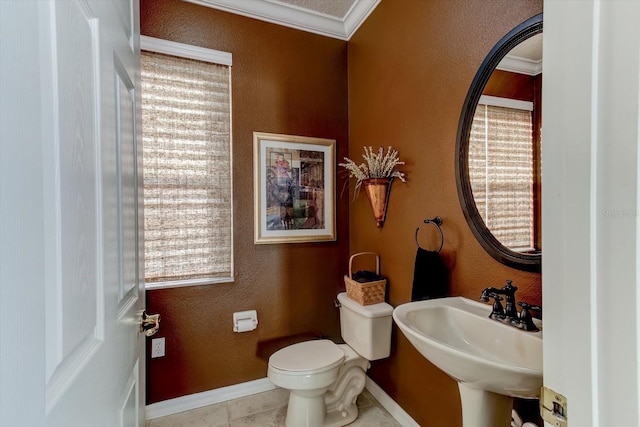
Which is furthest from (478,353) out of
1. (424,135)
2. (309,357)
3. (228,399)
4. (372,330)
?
(228,399)

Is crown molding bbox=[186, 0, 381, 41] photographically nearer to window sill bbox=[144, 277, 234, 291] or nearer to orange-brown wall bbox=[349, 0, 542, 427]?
orange-brown wall bbox=[349, 0, 542, 427]

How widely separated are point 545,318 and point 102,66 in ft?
3.13

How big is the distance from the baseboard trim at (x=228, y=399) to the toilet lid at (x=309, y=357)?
488mm

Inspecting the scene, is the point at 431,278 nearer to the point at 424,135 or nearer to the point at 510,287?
the point at 510,287

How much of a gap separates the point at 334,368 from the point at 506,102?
1603 millimetres

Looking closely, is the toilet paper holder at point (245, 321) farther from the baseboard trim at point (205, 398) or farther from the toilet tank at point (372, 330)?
the toilet tank at point (372, 330)

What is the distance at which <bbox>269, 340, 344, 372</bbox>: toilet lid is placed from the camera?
162 centimetres

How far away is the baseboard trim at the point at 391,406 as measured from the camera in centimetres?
171

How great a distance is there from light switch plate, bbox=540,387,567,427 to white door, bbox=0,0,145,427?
2.33ft

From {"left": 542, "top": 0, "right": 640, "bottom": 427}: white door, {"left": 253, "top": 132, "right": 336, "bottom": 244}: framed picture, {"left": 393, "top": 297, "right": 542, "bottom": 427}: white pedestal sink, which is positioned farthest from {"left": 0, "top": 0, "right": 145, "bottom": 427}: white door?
{"left": 253, "top": 132, "right": 336, "bottom": 244}: framed picture

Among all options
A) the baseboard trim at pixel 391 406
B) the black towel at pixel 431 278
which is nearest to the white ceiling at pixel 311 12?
the black towel at pixel 431 278

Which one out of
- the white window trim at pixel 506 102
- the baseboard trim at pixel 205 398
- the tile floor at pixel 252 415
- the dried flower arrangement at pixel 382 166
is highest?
the white window trim at pixel 506 102

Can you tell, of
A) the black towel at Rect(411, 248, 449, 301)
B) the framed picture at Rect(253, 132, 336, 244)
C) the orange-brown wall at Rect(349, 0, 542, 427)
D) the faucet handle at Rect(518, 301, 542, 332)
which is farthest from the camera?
the framed picture at Rect(253, 132, 336, 244)

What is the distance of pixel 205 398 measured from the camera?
77.0 inches
